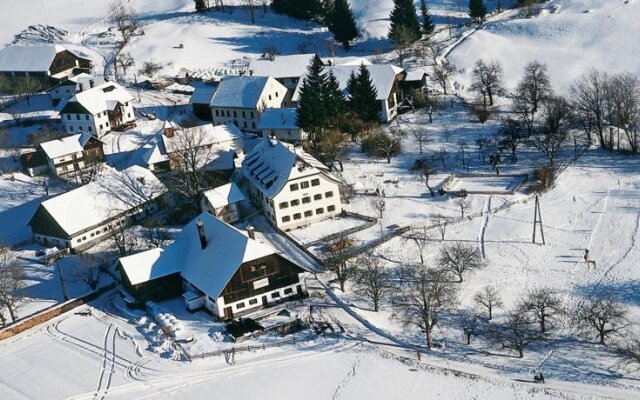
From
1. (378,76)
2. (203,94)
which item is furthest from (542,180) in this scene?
(203,94)

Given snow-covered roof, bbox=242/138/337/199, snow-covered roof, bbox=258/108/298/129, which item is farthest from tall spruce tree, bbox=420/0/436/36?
snow-covered roof, bbox=242/138/337/199

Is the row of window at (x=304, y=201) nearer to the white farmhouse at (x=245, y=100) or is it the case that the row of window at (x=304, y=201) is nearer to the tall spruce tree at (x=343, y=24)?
the white farmhouse at (x=245, y=100)

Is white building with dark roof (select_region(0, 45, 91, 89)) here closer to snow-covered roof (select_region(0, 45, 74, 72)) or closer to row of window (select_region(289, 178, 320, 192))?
snow-covered roof (select_region(0, 45, 74, 72))

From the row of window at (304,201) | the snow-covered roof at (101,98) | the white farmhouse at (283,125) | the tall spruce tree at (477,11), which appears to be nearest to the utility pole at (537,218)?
the row of window at (304,201)

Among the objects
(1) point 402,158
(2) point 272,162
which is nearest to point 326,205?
(2) point 272,162

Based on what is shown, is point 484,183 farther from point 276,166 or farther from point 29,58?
point 29,58

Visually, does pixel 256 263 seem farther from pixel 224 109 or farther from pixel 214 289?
pixel 224 109
